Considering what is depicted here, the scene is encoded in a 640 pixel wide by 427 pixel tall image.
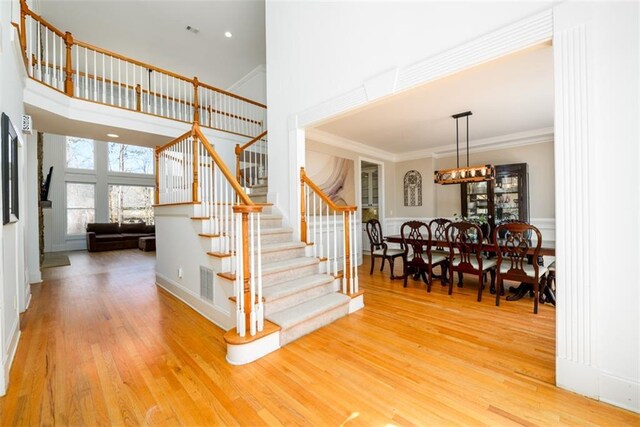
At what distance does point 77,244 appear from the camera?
28.5ft

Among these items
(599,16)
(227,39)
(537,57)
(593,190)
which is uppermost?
(227,39)

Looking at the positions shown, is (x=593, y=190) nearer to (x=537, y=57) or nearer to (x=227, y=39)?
(x=537, y=57)

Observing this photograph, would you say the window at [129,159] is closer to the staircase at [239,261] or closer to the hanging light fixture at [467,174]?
the staircase at [239,261]

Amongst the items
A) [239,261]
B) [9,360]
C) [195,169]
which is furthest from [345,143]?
[9,360]

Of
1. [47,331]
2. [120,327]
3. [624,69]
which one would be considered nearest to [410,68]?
[624,69]

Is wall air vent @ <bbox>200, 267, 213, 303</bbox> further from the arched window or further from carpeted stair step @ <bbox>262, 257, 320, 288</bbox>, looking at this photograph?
the arched window

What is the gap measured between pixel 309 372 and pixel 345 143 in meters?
4.71

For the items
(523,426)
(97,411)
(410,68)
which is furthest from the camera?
(410,68)

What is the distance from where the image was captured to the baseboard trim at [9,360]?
1.74 metres

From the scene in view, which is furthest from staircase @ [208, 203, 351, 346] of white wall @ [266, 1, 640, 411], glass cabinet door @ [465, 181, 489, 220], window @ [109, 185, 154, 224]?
window @ [109, 185, 154, 224]

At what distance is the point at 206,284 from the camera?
3.02 meters

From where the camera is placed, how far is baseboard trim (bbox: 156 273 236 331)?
2.73 m

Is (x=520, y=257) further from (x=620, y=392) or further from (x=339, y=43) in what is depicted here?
(x=339, y=43)

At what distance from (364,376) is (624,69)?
246cm
